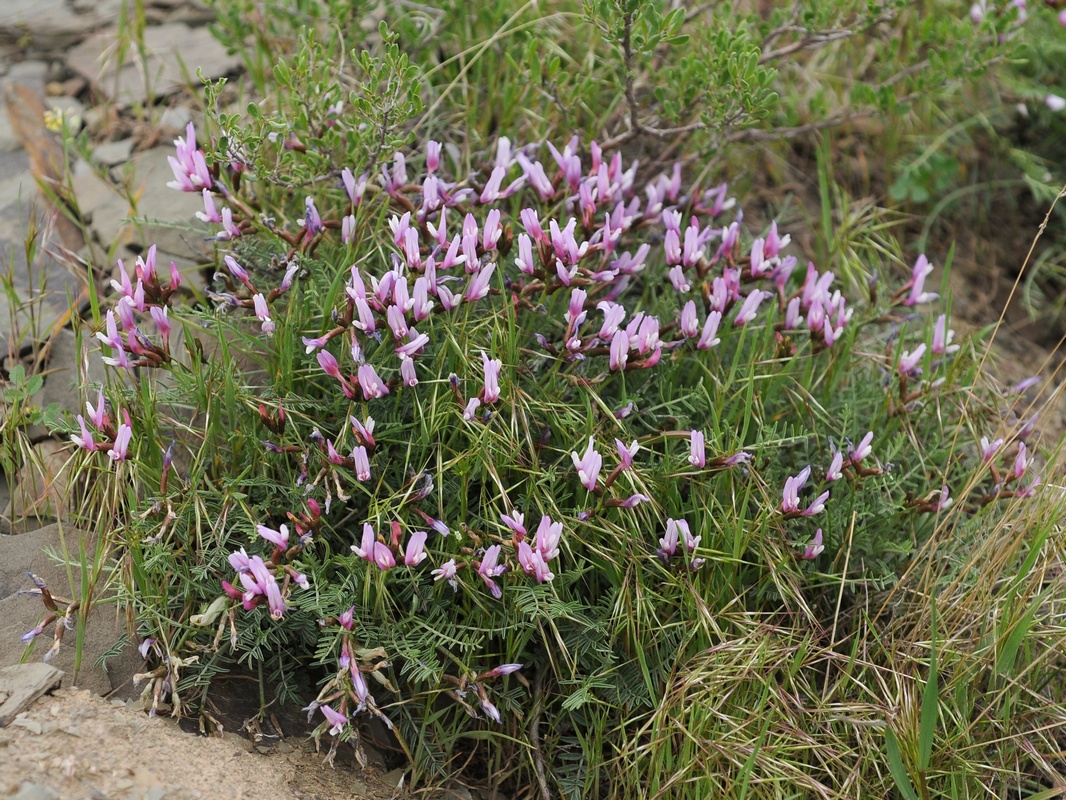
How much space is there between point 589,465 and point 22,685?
132cm

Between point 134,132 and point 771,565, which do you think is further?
point 134,132

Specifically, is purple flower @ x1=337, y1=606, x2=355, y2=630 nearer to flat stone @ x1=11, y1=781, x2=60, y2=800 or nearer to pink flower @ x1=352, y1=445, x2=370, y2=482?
pink flower @ x1=352, y1=445, x2=370, y2=482

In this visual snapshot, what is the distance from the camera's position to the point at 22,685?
2.10 metres

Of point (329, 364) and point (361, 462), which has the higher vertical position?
point (329, 364)

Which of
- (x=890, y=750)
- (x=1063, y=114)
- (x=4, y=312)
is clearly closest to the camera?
(x=890, y=750)

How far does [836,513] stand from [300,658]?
4.66 ft

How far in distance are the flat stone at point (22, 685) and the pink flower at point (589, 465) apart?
1234 millimetres

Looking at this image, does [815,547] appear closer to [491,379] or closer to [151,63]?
[491,379]

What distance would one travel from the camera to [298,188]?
2.91 meters

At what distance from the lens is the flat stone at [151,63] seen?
3701mm

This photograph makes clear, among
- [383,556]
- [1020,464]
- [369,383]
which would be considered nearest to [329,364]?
[369,383]

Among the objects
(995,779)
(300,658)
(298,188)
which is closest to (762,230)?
(298,188)

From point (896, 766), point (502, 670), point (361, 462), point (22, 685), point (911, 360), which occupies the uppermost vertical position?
point (361, 462)

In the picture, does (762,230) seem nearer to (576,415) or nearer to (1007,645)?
(576,415)
